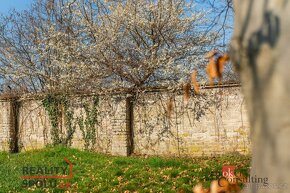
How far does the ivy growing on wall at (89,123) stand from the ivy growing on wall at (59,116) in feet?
1.55

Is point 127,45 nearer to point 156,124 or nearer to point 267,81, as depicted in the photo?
point 156,124

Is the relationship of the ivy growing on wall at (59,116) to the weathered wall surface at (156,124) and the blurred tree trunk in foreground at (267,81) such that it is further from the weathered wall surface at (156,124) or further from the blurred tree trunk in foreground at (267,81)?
the blurred tree trunk in foreground at (267,81)

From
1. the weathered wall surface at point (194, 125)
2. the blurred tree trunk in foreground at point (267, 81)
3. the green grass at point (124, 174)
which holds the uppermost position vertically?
the blurred tree trunk in foreground at point (267, 81)

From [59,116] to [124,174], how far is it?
5.86m

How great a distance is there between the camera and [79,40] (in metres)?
14.9

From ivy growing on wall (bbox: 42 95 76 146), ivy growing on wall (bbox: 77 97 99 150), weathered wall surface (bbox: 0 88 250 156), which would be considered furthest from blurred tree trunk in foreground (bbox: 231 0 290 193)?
ivy growing on wall (bbox: 42 95 76 146)

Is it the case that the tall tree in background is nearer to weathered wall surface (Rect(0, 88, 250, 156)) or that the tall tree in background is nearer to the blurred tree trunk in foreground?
weathered wall surface (Rect(0, 88, 250, 156))

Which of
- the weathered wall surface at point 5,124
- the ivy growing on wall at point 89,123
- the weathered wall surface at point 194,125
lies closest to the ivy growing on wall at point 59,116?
the ivy growing on wall at point 89,123

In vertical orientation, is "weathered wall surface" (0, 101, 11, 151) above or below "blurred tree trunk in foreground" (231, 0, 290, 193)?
below

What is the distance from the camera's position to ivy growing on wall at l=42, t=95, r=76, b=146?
45.0ft

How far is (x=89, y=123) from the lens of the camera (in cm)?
1324

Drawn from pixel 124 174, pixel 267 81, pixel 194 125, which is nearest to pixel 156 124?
pixel 194 125

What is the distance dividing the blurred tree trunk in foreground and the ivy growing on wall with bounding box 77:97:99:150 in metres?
11.7

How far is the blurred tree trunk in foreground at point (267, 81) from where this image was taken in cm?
141
